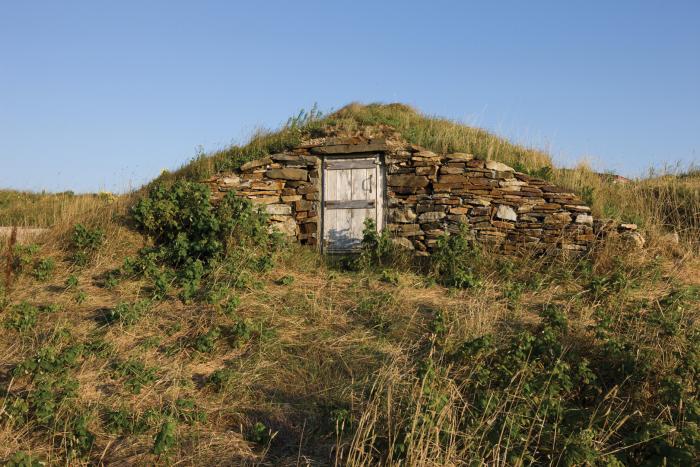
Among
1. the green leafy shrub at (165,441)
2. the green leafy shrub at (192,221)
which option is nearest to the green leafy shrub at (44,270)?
the green leafy shrub at (192,221)

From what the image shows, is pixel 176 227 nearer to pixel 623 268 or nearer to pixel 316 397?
pixel 316 397

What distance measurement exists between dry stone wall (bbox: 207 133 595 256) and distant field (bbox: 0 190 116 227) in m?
2.55

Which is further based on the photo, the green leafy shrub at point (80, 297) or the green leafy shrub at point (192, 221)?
the green leafy shrub at point (192, 221)

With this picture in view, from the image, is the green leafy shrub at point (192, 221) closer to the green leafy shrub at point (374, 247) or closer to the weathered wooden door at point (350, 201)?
the weathered wooden door at point (350, 201)

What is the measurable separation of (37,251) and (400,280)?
5.40 metres

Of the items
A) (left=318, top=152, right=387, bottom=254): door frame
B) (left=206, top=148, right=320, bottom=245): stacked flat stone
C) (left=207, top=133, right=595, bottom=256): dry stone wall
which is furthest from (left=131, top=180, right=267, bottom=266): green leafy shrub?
(left=318, top=152, right=387, bottom=254): door frame

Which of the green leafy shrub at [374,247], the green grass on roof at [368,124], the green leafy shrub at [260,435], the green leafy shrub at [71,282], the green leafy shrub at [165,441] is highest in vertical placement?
the green grass on roof at [368,124]

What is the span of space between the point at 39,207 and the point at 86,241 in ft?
16.5

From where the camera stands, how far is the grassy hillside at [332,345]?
4.72m

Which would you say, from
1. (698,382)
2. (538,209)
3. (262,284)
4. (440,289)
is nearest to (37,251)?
(262,284)

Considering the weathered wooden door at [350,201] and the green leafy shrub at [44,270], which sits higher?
the weathered wooden door at [350,201]

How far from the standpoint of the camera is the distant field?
11010 mm

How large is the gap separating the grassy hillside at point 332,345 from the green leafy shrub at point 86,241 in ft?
0.11

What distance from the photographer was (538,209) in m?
9.84
